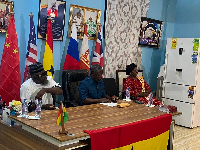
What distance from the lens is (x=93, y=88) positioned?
3512 millimetres

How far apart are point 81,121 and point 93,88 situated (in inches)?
46.9

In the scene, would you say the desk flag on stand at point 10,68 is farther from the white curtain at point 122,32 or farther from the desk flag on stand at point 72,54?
the white curtain at point 122,32

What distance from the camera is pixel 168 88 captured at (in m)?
5.41

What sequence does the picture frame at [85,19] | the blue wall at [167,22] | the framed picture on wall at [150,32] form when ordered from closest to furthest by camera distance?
the picture frame at [85,19]
the framed picture on wall at [150,32]
the blue wall at [167,22]

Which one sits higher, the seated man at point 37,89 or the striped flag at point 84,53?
the striped flag at point 84,53

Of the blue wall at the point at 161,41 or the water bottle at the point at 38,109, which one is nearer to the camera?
the water bottle at the point at 38,109

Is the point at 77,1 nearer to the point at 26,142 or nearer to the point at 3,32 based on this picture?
the point at 3,32

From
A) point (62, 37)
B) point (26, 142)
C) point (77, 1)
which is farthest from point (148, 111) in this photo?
point (77, 1)

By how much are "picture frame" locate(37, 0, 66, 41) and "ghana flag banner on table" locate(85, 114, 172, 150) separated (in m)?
2.28

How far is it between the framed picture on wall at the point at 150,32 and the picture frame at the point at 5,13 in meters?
2.87

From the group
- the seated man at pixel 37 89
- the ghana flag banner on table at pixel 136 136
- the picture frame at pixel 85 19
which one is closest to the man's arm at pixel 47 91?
the seated man at pixel 37 89

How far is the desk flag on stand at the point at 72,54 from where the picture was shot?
416cm

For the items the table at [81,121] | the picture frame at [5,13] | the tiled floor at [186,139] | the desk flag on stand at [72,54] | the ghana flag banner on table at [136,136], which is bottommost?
the tiled floor at [186,139]

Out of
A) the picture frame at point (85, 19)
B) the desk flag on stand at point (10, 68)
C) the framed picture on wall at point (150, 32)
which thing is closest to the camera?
the desk flag on stand at point (10, 68)
